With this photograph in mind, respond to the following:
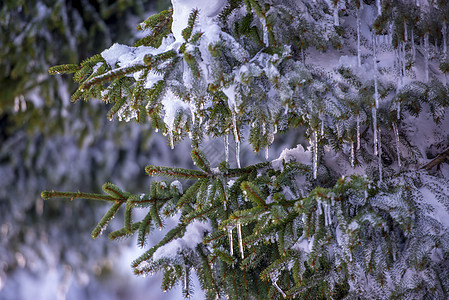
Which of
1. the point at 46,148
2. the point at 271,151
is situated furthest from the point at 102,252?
the point at 271,151

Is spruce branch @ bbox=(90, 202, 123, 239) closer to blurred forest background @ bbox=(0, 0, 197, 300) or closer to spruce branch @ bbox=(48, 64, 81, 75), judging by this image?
spruce branch @ bbox=(48, 64, 81, 75)

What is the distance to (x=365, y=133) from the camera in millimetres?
2127

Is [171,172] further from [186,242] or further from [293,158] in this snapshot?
[293,158]

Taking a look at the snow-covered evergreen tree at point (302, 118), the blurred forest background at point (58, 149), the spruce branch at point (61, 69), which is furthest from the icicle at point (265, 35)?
the blurred forest background at point (58, 149)

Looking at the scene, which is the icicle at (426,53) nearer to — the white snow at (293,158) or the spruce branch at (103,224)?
the white snow at (293,158)

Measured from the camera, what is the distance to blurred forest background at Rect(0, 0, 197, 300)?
452cm

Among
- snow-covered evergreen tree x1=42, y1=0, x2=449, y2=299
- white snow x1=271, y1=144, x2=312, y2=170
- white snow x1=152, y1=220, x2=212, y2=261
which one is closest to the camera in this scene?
snow-covered evergreen tree x1=42, y1=0, x2=449, y2=299

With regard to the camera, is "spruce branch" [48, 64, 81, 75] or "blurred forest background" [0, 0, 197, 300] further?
"blurred forest background" [0, 0, 197, 300]

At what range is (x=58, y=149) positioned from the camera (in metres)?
4.93

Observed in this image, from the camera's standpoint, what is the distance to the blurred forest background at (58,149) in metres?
4.52

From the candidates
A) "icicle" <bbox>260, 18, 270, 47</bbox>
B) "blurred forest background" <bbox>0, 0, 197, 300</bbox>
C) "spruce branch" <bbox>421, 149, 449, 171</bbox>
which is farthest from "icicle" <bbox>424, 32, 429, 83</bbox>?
"blurred forest background" <bbox>0, 0, 197, 300</bbox>

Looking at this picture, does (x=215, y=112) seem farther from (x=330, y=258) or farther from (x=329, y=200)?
(x=330, y=258)

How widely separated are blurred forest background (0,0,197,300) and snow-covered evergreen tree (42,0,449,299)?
7.88ft

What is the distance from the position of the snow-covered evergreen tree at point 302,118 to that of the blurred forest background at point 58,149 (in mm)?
2402
